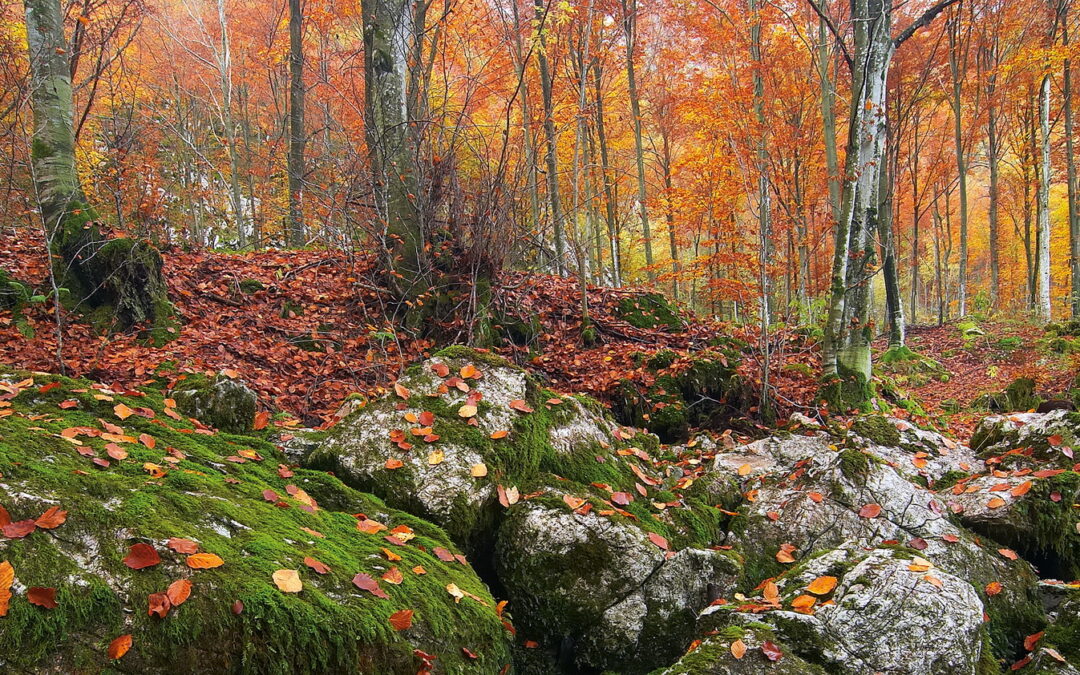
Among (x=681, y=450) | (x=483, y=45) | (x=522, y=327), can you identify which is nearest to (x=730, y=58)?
(x=483, y=45)

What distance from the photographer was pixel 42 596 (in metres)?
1.61

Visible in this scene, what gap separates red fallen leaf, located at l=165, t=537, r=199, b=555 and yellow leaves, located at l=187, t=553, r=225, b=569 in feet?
0.09

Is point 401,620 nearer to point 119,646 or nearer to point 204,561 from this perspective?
point 204,561

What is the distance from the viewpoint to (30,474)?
2027mm

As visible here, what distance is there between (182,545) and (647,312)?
759 centimetres

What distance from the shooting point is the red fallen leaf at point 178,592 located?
1.79m

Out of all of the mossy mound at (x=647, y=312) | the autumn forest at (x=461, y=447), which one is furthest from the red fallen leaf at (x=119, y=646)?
the mossy mound at (x=647, y=312)

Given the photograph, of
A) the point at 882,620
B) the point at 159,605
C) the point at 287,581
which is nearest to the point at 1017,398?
the point at 882,620

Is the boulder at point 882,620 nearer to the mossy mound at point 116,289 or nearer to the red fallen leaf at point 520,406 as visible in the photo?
the red fallen leaf at point 520,406

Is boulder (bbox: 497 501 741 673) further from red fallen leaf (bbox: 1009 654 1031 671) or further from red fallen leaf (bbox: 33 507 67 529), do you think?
red fallen leaf (bbox: 33 507 67 529)

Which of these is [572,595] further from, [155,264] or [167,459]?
[155,264]

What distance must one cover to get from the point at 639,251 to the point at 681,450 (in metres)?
19.1

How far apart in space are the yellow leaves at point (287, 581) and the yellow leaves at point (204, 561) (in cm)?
19

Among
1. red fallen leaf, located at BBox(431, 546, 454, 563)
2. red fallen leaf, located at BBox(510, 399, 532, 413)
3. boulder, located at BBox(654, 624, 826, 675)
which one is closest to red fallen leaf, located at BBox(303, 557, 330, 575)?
red fallen leaf, located at BBox(431, 546, 454, 563)
